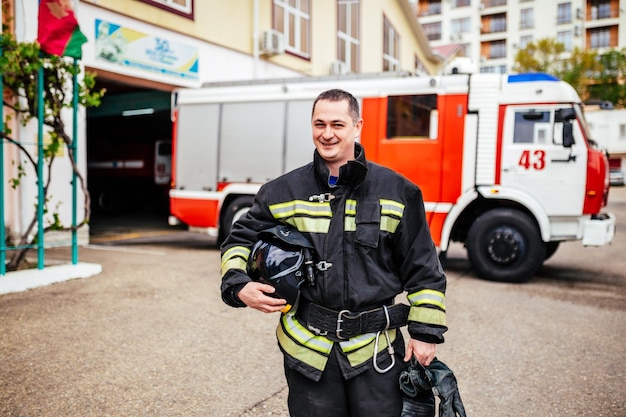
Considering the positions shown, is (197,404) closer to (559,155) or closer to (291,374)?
(291,374)

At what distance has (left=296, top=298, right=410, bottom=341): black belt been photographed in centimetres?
214

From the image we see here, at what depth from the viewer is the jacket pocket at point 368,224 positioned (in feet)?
6.98

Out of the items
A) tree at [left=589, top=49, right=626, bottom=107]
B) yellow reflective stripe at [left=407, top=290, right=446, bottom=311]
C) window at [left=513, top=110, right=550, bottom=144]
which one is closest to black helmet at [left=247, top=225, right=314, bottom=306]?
yellow reflective stripe at [left=407, top=290, right=446, bottom=311]

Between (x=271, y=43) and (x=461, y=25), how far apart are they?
56.5m

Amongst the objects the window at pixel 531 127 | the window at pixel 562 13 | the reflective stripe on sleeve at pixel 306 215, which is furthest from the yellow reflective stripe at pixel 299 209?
the window at pixel 562 13

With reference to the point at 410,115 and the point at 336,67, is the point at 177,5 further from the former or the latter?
the point at 336,67

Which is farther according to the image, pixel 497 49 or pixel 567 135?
pixel 497 49

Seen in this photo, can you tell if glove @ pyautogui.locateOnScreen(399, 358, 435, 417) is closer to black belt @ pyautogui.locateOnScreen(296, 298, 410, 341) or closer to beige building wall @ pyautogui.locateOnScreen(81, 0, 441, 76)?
black belt @ pyautogui.locateOnScreen(296, 298, 410, 341)

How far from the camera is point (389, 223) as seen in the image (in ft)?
7.09

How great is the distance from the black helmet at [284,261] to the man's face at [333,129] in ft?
1.13

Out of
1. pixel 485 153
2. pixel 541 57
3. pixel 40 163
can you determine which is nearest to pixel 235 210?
pixel 40 163

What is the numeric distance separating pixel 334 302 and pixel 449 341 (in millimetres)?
3159

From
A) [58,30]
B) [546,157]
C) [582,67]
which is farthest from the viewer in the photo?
[582,67]

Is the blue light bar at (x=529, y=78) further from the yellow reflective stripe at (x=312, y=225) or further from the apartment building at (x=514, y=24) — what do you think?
the apartment building at (x=514, y=24)
